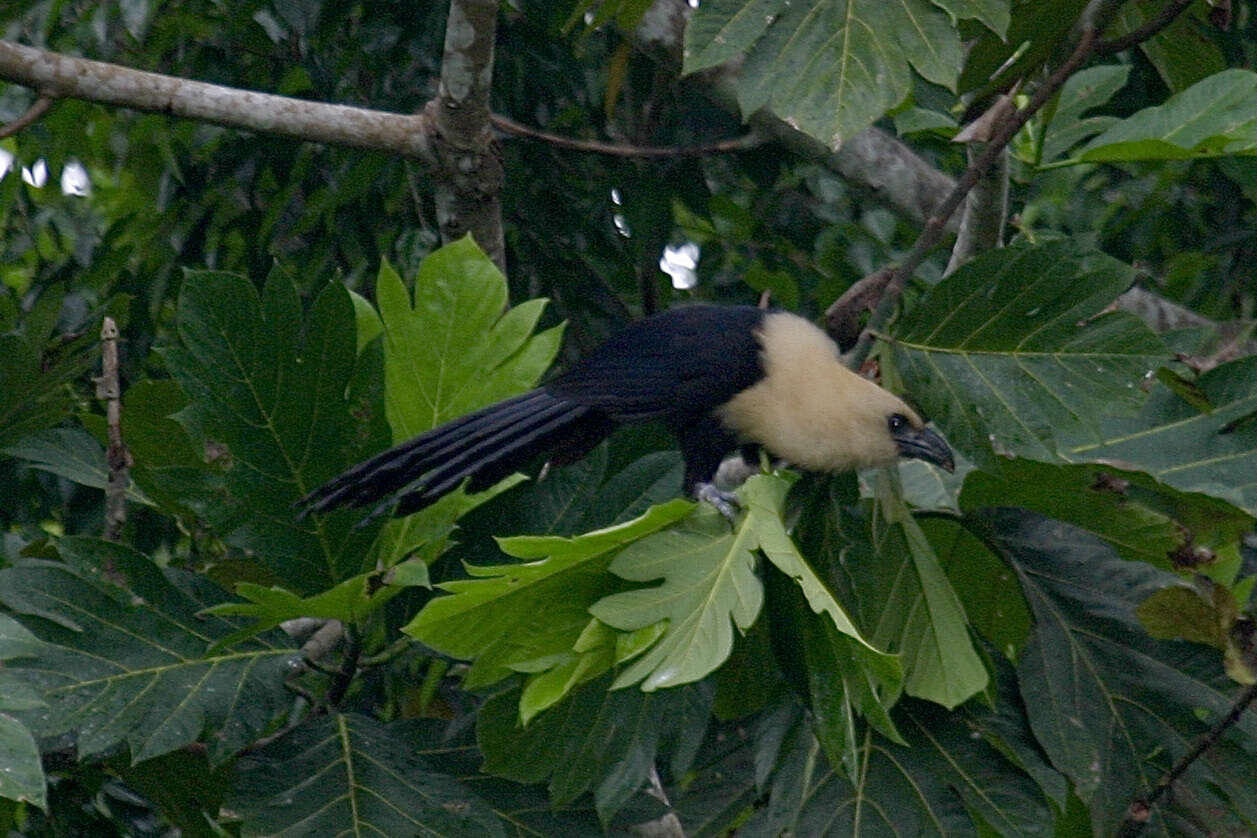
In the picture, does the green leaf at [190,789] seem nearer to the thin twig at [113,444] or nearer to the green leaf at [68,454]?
the thin twig at [113,444]

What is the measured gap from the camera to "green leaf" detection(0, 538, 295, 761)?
2.46 meters

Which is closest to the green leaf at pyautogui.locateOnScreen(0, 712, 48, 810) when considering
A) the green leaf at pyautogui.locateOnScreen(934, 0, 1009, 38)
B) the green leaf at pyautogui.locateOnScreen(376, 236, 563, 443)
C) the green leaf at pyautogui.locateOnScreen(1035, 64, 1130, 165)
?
the green leaf at pyautogui.locateOnScreen(376, 236, 563, 443)

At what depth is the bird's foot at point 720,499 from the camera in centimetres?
241

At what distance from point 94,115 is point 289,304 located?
215 cm

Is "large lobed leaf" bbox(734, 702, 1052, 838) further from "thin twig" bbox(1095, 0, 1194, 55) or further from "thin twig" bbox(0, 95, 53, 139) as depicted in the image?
"thin twig" bbox(0, 95, 53, 139)

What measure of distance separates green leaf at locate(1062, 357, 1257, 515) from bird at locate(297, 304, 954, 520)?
32 cm

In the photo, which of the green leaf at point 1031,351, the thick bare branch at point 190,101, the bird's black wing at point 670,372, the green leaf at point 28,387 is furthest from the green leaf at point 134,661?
the green leaf at point 1031,351

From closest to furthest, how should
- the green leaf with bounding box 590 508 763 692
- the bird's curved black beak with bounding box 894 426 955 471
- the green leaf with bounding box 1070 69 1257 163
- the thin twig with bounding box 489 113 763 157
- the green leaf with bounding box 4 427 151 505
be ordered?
the green leaf with bounding box 590 508 763 692 → the green leaf with bounding box 1070 69 1257 163 → the bird's curved black beak with bounding box 894 426 955 471 → the green leaf with bounding box 4 427 151 505 → the thin twig with bounding box 489 113 763 157

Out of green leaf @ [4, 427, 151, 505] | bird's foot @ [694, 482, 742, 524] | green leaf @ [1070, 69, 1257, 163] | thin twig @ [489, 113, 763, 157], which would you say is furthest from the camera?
thin twig @ [489, 113, 763, 157]

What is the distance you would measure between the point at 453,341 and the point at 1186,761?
1.51 meters

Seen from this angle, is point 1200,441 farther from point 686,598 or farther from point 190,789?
point 190,789

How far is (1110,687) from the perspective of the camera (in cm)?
274

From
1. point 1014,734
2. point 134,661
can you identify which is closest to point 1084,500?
point 1014,734

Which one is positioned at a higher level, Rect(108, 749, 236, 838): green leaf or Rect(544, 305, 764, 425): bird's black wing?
Rect(544, 305, 764, 425): bird's black wing
